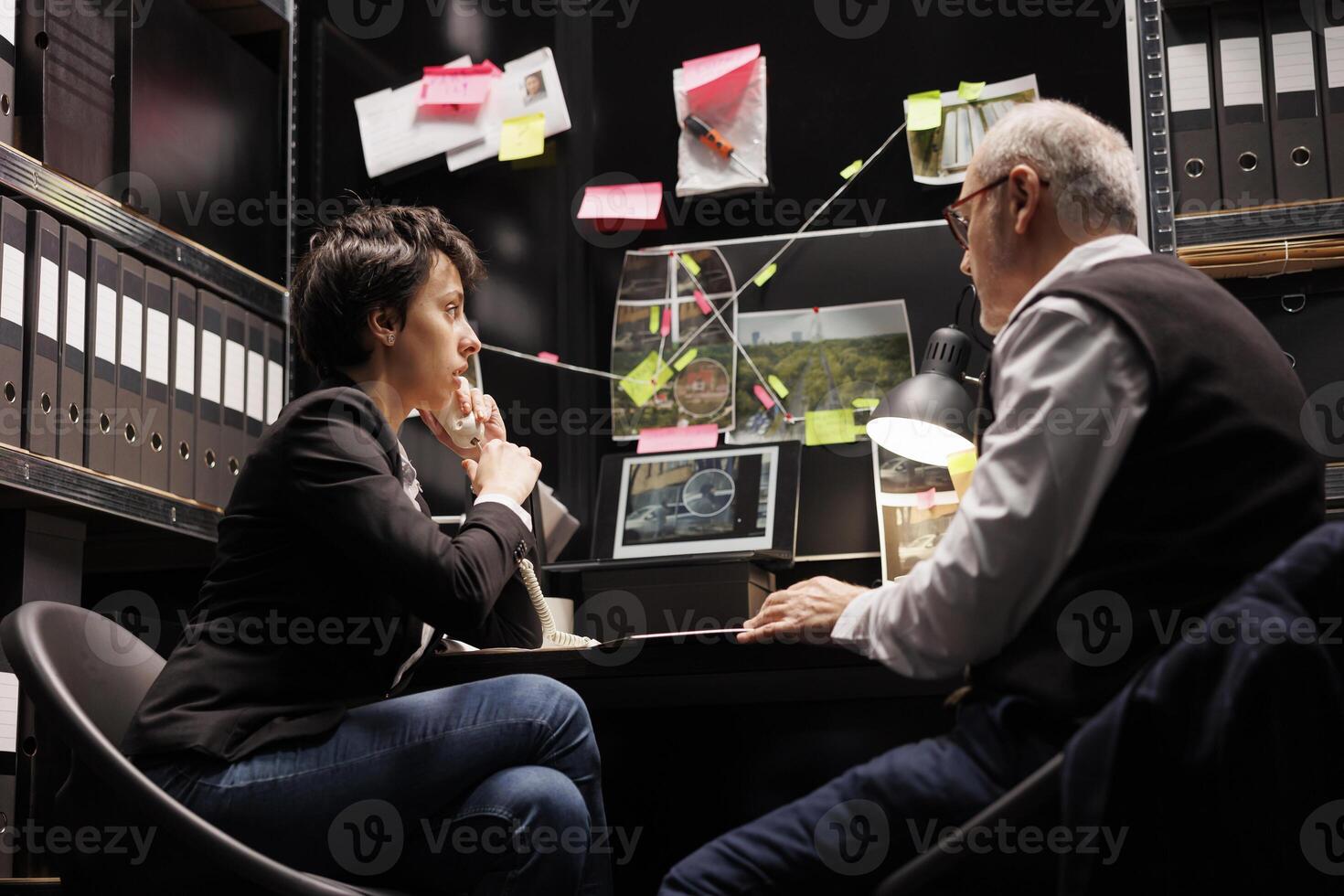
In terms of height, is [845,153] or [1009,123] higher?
[845,153]

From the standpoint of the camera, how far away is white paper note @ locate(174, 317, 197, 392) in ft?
8.17

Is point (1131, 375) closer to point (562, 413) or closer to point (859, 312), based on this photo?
point (859, 312)

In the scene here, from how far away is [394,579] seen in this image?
4.91ft

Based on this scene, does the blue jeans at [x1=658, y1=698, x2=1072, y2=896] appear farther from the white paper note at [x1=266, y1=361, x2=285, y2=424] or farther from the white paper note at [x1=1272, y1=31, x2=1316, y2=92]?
the white paper note at [x1=266, y1=361, x2=285, y2=424]

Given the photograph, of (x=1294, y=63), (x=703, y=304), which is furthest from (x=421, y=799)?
(x=1294, y=63)

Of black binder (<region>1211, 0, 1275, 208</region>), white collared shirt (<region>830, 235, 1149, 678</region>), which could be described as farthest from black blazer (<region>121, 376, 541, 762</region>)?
black binder (<region>1211, 0, 1275, 208</region>)

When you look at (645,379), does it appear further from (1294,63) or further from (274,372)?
(1294,63)

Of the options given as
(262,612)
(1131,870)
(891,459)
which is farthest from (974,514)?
(891,459)

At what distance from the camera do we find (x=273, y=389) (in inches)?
110

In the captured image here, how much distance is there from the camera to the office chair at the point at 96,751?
4.42 feet

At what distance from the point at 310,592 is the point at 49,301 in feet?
3.15

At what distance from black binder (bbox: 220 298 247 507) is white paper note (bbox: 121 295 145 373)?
238mm

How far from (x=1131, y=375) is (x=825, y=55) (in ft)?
5.64

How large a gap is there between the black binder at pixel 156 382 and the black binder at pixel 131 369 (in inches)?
0.4
